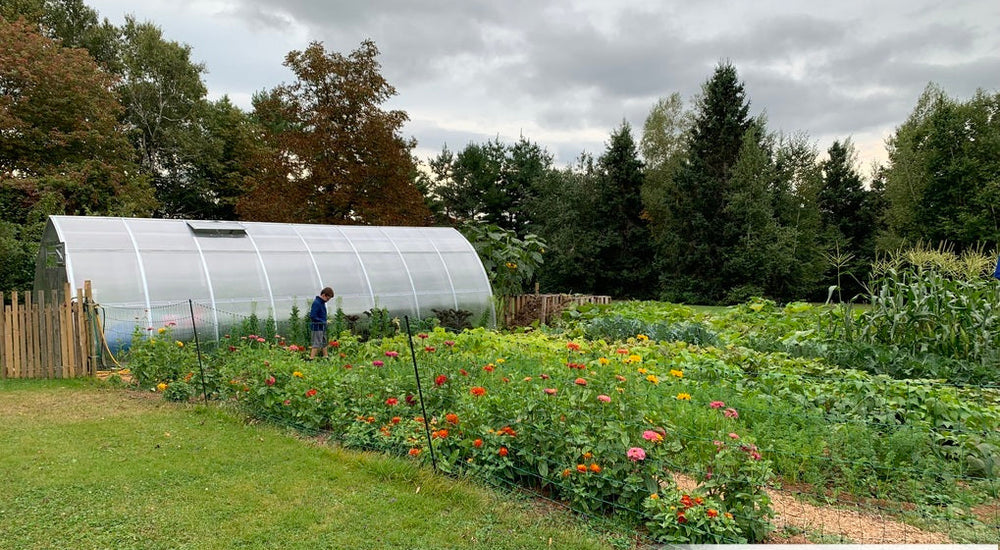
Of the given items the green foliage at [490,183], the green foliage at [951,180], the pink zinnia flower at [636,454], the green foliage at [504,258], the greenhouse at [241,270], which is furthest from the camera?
the green foliage at [490,183]

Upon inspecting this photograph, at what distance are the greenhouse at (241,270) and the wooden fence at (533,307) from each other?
62 centimetres

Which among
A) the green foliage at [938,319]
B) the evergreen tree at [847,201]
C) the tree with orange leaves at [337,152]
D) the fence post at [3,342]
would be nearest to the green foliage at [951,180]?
the evergreen tree at [847,201]

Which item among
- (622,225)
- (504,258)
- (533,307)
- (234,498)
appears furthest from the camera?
(622,225)

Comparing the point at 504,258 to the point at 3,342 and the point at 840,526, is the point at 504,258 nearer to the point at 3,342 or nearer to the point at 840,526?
the point at 3,342

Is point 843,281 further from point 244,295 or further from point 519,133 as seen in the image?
point 244,295

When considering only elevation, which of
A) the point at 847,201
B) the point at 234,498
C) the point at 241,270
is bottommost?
the point at 234,498

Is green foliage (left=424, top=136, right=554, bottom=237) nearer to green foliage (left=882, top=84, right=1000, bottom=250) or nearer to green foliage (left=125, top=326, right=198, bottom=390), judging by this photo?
green foliage (left=882, top=84, right=1000, bottom=250)

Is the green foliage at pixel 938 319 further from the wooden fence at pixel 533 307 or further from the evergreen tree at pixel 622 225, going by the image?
the evergreen tree at pixel 622 225

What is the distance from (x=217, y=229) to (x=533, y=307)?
6.48 m

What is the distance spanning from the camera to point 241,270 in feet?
30.9

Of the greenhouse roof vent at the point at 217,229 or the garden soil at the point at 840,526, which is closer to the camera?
the garden soil at the point at 840,526

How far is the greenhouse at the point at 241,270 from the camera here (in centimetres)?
822

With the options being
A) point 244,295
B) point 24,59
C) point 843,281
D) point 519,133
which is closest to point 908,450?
point 244,295

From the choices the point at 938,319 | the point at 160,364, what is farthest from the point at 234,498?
the point at 938,319
